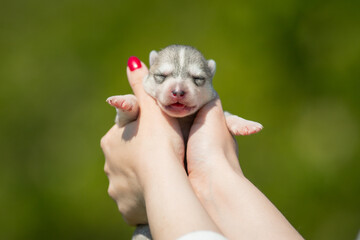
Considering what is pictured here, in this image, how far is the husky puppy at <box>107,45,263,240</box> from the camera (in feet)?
6.81

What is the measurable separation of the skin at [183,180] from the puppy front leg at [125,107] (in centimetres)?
4

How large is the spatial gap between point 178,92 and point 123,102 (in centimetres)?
28

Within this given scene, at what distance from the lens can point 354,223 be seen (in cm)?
458

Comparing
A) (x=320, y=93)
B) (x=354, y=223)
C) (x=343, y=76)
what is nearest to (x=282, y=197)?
(x=354, y=223)

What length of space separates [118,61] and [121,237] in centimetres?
198

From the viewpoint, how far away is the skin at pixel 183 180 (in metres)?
1.50

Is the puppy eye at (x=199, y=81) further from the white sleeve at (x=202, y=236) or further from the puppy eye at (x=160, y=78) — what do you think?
the white sleeve at (x=202, y=236)

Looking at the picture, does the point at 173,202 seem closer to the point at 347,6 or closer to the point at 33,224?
the point at 33,224

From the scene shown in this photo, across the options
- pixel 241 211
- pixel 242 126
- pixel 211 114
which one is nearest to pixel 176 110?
pixel 211 114

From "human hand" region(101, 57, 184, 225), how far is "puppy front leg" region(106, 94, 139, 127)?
42mm

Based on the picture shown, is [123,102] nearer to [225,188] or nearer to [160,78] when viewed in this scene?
[160,78]

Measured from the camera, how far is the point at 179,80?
219 cm

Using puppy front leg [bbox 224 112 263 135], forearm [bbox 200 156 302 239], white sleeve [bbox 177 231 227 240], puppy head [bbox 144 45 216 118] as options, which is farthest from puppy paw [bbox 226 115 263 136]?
white sleeve [bbox 177 231 227 240]

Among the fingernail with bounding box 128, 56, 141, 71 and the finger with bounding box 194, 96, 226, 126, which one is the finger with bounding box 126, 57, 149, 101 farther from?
the finger with bounding box 194, 96, 226, 126
